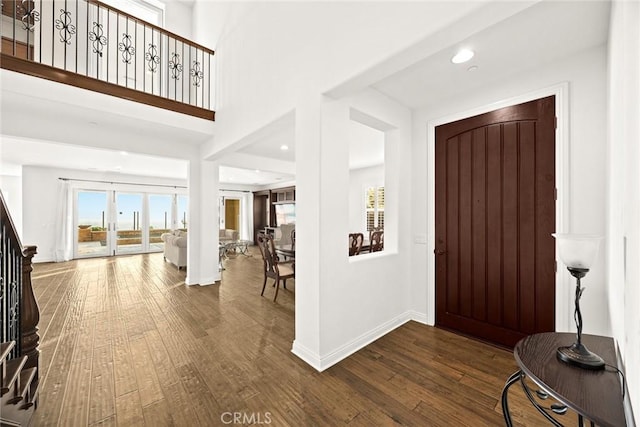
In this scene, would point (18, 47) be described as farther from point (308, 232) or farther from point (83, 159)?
point (308, 232)

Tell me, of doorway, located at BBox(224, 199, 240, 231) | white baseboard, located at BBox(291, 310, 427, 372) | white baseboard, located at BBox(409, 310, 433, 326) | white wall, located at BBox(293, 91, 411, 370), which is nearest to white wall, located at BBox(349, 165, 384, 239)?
white baseboard, located at BBox(409, 310, 433, 326)

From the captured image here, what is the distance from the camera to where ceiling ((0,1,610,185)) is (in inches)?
67.2

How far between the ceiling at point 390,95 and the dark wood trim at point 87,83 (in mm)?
119

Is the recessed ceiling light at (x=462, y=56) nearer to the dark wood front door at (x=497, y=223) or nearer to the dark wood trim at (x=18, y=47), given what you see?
the dark wood front door at (x=497, y=223)

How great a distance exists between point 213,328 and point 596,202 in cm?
373

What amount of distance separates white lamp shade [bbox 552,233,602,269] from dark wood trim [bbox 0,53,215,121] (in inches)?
176

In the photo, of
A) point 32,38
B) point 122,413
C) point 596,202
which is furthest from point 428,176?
point 32,38

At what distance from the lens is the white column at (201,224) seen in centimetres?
471

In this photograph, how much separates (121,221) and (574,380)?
10.4 metres

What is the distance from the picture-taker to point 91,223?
780cm

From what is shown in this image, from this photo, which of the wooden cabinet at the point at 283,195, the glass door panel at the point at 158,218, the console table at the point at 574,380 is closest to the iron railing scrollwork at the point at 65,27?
the console table at the point at 574,380

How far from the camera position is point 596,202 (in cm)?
192

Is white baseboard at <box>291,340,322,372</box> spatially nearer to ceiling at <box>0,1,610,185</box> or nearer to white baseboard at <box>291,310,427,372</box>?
white baseboard at <box>291,310,427,372</box>

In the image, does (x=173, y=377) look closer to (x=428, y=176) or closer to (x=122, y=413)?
(x=122, y=413)
